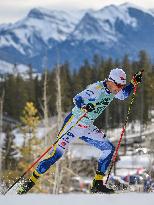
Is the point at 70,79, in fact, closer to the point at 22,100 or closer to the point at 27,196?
the point at 22,100

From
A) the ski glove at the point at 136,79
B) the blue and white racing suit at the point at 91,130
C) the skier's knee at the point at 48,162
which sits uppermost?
the ski glove at the point at 136,79

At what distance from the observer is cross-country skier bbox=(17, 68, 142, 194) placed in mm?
8086

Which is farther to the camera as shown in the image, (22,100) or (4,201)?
(22,100)

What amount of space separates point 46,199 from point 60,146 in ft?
8.60

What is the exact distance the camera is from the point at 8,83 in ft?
334

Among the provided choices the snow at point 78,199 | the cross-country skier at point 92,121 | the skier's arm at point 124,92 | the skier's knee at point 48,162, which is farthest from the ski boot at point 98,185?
the snow at point 78,199

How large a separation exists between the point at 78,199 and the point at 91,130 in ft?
8.87

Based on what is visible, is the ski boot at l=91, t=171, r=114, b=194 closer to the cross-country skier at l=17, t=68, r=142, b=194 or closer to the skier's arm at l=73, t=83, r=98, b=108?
the cross-country skier at l=17, t=68, r=142, b=194

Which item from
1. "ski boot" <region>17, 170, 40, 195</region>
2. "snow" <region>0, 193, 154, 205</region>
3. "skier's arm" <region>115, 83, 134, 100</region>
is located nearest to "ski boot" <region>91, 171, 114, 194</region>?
"ski boot" <region>17, 170, 40, 195</region>

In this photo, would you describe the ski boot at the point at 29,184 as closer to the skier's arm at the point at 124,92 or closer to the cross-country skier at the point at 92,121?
the cross-country skier at the point at 92,121

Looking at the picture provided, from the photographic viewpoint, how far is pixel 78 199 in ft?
18.3

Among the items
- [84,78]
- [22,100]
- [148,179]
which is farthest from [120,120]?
[148,179]

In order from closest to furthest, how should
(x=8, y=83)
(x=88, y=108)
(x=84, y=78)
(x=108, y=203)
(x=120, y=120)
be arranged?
1. (x=108, y=203)
2. (x=88, y=108)
3. (x=120, y=120)
4. (x=84, y=78)
5. (x=8, y=83)

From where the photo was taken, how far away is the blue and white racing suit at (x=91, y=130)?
812 cm
